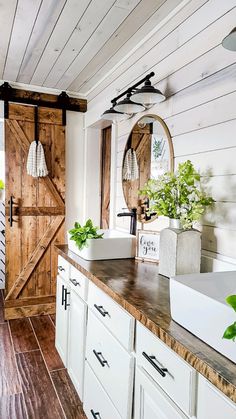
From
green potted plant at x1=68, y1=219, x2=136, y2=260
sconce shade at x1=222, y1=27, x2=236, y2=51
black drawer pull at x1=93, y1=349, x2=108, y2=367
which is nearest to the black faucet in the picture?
green potted plant at x1=68, y1=219, x2=136, y2=260

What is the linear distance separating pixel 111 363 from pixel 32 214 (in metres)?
2.15

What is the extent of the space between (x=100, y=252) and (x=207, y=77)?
1163mm

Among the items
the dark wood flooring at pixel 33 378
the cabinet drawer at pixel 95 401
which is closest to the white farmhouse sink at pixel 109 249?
the cabinet drawer at pixel 95 401

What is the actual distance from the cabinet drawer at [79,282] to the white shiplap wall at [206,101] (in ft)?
2.21

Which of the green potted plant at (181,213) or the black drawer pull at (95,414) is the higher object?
the green potted plant at (181,213)

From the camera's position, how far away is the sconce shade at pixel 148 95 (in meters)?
1.82

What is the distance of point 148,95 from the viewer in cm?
186

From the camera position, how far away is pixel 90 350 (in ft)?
5.55

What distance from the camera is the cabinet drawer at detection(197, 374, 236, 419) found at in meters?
0.74

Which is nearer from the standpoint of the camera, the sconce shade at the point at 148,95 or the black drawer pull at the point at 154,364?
the black drawer pull at the point at 154,364

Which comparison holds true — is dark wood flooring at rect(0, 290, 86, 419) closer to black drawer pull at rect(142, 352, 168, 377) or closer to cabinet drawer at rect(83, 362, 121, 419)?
→ cabinet drawer at rect(83, 362, 121, 419)

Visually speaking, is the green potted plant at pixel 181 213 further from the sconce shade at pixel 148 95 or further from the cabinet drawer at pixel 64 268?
the cabinet drawer at pixel 64 268

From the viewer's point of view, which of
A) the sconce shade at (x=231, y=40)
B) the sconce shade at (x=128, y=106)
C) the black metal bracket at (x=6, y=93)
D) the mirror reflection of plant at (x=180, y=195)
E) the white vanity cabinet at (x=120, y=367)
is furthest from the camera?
the black metal bracket at (x=6, y=93)

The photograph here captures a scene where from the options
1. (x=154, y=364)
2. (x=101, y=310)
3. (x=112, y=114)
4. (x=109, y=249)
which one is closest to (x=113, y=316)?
(x=101, y=310)
